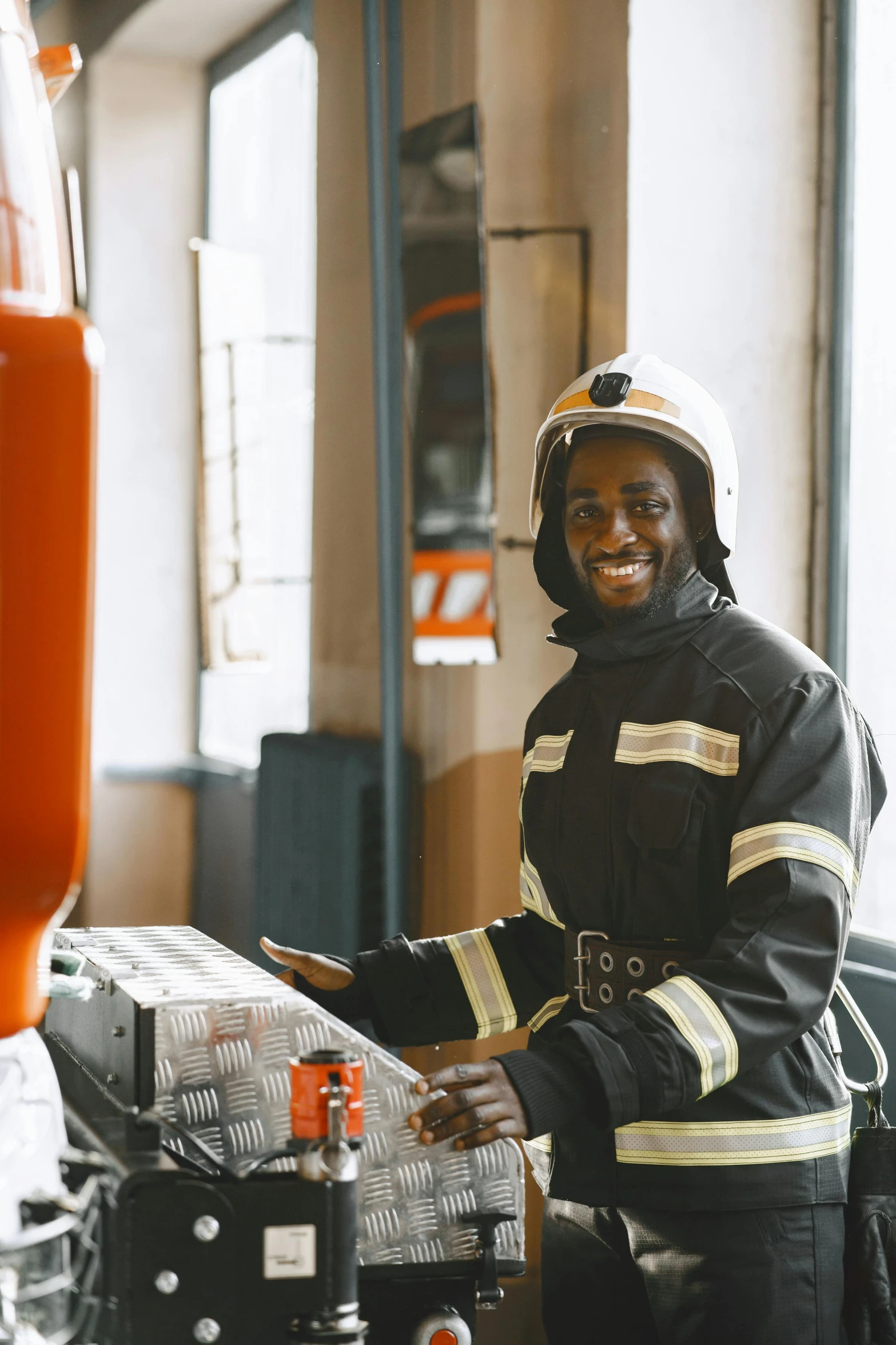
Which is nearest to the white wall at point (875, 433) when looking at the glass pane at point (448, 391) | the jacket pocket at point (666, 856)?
the glass pane at point (448, 391)

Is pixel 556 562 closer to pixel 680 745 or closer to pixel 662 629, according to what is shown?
pixel 662 629

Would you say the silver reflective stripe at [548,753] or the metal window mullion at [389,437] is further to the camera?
the metal window mullion at [389,437]

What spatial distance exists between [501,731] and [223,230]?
298cm

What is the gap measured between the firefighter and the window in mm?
2313

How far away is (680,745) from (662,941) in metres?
0.21

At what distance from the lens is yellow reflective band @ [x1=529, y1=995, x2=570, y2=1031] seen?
173 cm

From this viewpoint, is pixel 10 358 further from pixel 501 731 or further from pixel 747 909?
pixel 501 731

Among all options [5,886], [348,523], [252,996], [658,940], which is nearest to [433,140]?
[348,523]

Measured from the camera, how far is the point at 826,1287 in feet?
5.09

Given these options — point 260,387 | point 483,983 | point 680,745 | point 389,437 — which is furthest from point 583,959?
point 260,387

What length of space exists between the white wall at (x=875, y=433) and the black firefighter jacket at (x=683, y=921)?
3.50ft

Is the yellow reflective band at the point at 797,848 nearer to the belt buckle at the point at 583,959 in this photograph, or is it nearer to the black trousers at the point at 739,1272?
the belt buckle at the point at 583,959

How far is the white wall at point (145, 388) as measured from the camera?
531 cm

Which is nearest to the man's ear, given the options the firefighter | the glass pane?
the firefighter
